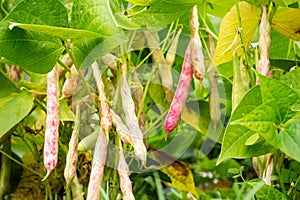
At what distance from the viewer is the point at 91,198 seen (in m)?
0.54

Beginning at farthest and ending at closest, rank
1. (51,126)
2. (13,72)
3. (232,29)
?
(13,72), (232,29), (51,126)

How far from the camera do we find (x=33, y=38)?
1.78 feet

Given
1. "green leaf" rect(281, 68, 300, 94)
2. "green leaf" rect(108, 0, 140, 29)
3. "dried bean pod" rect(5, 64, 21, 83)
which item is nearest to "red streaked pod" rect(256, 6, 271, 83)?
"green leaf" rect(281, 68, 300, 94)

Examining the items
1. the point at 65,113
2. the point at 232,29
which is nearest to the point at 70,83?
the point at 65,113

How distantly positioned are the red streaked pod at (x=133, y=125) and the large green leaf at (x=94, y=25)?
0.05 metres

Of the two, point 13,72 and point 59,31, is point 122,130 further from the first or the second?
point 13,72

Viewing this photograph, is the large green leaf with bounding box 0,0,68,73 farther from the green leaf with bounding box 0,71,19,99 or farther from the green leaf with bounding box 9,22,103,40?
the green leaf with bounding box 0,71,19,99

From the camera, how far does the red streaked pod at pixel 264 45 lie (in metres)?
0.56

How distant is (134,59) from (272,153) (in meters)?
0.35

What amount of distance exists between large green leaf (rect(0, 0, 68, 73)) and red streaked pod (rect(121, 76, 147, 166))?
0.08m

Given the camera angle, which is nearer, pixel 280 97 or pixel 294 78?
pixel 280 97

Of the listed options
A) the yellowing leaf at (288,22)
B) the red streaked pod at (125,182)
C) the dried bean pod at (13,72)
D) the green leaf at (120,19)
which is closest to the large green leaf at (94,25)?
the green leaf at (120,19)

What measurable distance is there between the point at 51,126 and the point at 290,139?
0.24m

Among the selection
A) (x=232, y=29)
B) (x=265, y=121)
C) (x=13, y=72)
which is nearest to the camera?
(x=265, y=121)
